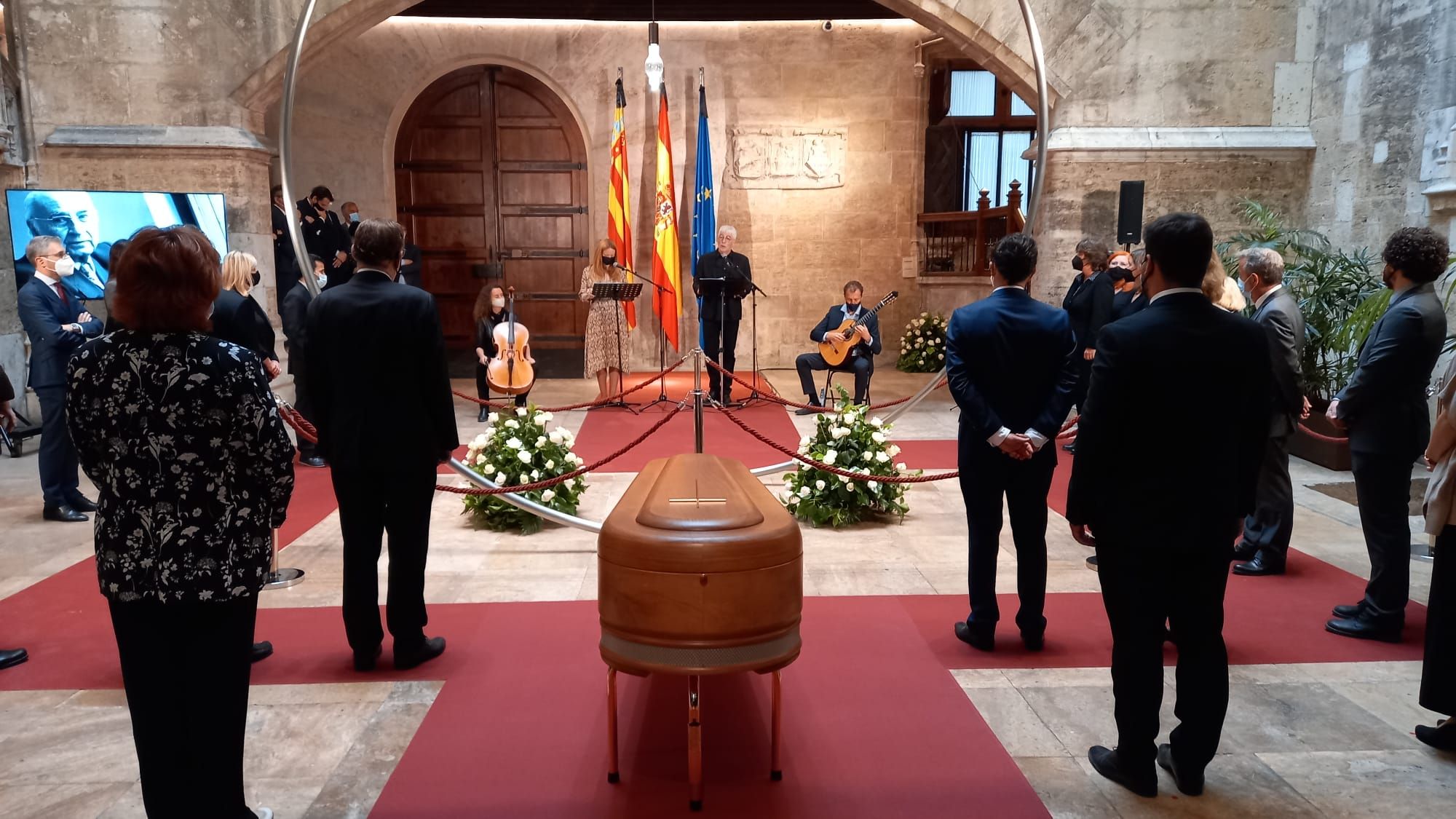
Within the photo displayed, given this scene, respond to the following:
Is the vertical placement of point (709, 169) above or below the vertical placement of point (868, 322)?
above

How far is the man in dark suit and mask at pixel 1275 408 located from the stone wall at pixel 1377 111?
326cm

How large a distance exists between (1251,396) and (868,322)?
240 inches

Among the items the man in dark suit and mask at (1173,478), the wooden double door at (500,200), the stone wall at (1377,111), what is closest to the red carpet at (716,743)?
the man in dark suit and mask at (1173,478)

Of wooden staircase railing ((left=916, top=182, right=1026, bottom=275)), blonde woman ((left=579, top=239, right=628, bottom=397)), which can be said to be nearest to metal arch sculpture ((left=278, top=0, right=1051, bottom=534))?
blonde woman ((left=579, top=239, right=628, bottom=397))

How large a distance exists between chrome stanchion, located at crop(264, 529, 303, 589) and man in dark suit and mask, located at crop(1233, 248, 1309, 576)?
3940mm

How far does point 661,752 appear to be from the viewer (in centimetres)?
278

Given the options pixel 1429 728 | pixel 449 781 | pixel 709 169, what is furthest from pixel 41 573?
pixel 709 169

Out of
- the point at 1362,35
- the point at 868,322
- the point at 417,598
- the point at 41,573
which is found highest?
the point at 1362,35

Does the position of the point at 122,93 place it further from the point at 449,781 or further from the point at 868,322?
the point at 449,781

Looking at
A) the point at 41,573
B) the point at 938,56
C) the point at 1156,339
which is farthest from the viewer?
the point at 938,56

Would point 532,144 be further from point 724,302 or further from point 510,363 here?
point 510,363

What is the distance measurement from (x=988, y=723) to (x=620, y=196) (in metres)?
8.81

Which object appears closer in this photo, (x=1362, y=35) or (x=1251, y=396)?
(x=1251, y=396)

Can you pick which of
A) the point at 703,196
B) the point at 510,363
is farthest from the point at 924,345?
the point at 510,363
